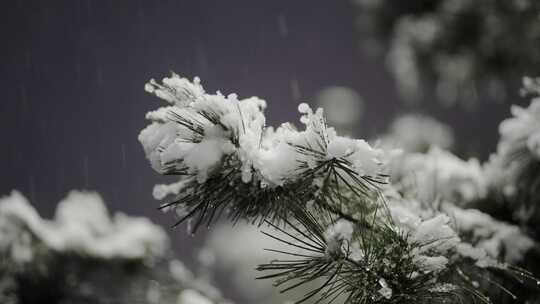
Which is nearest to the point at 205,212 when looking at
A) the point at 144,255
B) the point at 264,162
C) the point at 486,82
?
the point at 264,162

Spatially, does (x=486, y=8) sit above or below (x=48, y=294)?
above

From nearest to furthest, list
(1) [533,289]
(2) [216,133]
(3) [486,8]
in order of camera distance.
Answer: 1. (2) [216,133]
2. (1) [533,289]
3. (3) [486,8]

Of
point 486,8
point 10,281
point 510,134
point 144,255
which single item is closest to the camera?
point 510,134

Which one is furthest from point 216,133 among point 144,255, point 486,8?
point 486,8

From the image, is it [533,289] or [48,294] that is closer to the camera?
[533,289]

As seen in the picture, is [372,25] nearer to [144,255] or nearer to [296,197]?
[144,255]

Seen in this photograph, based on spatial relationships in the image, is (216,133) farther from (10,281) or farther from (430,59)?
(430,59)

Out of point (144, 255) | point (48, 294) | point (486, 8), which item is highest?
point (486, 8)
